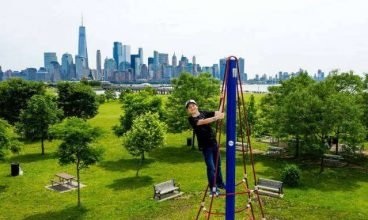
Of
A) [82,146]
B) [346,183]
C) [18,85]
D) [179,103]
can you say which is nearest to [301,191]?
[346,183]

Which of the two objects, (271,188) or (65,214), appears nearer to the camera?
(65,214)

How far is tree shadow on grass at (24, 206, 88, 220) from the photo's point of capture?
21.0 metres

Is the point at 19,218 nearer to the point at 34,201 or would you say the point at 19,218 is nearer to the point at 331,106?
the point at 34,201

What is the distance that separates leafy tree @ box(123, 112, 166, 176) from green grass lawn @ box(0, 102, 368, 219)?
2.28 metres

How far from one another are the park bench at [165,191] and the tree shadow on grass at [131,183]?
9.20 feet

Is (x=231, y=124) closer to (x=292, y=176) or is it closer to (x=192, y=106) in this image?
(x=192, y=106)

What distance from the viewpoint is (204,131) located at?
10305 mm

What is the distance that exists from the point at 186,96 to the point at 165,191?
15918mm

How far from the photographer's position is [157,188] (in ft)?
78.1

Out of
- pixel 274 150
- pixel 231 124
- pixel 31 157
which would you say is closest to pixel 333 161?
pixel 274 150

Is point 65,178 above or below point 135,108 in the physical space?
below

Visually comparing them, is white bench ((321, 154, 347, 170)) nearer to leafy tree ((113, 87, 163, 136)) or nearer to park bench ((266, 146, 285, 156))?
park bench ((266, 146, 285, 156))

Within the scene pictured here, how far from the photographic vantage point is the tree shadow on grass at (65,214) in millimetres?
20984

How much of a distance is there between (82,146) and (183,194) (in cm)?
732
